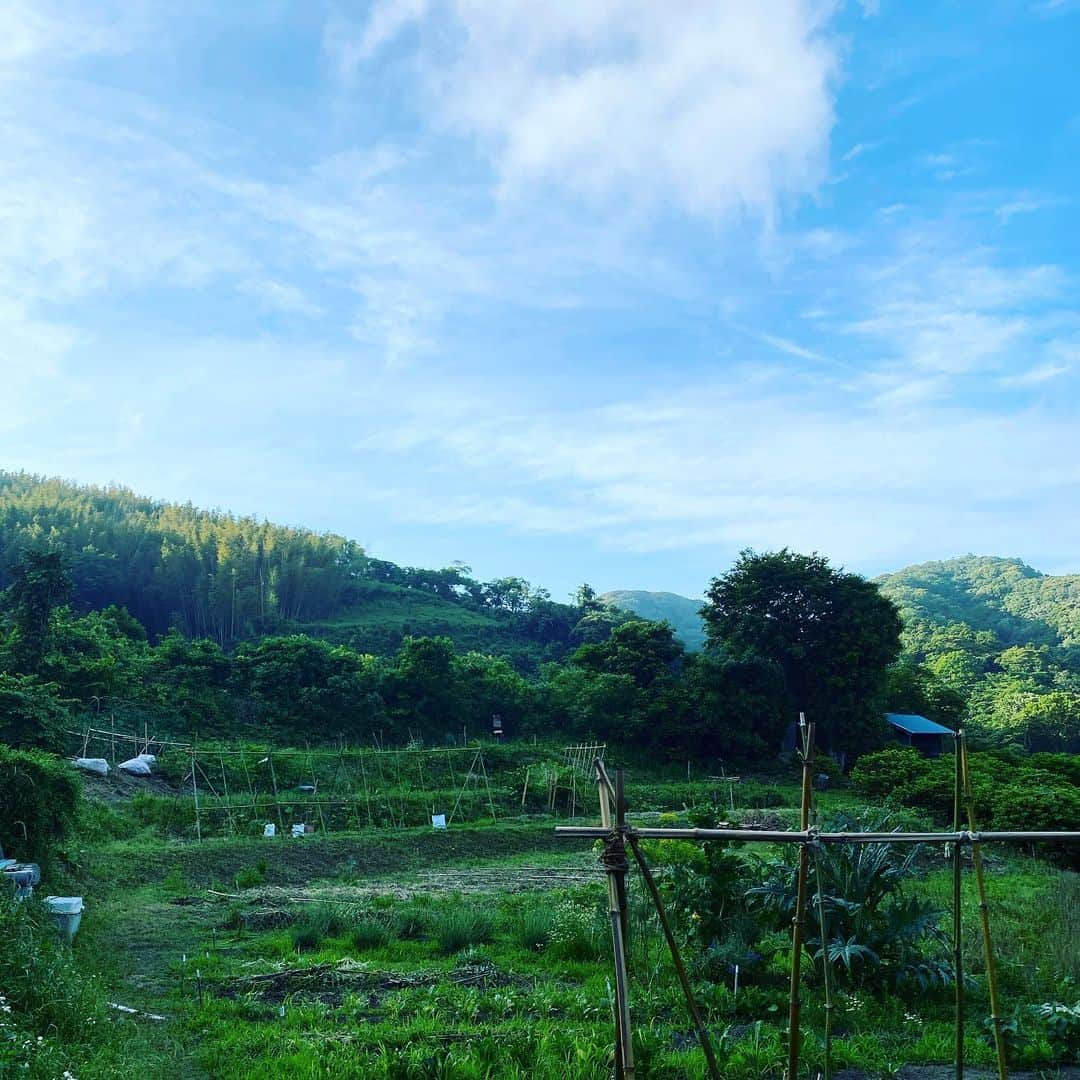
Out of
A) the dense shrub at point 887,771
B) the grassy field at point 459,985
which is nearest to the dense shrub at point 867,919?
the grassy field at point 459,985

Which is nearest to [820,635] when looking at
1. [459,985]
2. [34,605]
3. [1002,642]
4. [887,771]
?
[887,771]

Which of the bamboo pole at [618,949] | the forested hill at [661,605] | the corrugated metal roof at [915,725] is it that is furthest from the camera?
the forested hill at [661,605]

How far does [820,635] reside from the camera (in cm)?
2723

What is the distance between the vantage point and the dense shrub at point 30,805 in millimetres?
8398

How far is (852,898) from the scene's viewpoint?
233 inches

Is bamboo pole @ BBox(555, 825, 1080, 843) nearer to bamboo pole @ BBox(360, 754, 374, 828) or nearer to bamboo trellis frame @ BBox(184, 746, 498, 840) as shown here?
bamboo trellis frame @ BBox(184, 746, 498, 840)

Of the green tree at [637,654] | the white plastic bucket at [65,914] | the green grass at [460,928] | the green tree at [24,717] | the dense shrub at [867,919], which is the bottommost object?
the green grass at [460,928]

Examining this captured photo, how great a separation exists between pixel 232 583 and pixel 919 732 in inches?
978

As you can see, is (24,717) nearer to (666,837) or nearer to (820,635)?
(666,837)

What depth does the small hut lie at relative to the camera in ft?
91.9

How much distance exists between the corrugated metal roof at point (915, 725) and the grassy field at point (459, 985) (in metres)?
18.1

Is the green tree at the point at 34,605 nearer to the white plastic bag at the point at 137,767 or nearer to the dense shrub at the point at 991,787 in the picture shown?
the white plastic bag at the point at 137,767

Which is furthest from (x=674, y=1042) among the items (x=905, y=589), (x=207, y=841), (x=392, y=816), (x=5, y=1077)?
(x=905, y=589)

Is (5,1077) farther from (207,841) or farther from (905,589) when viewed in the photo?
(905,589)
